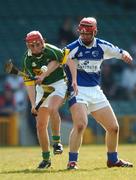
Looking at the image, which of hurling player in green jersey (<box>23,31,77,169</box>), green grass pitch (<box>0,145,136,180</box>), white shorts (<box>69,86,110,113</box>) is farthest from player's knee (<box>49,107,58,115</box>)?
green grass pitch (<box>0,145,136,180</box>)

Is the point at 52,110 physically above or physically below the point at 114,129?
Result: above

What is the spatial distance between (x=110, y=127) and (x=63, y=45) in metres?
12.3

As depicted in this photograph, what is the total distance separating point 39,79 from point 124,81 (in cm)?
1255

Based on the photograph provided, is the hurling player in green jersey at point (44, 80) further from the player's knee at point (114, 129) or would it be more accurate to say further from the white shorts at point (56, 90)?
the player's knee at point (114, 129)

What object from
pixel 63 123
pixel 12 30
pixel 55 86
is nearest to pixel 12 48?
pixel 12 30

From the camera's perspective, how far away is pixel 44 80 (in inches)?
470

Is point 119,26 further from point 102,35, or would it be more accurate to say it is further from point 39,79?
point 39,79

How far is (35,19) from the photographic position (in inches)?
Answer: 1049

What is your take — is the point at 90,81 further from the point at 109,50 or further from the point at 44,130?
the point at 44,130

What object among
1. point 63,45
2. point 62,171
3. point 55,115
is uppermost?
point 63,45

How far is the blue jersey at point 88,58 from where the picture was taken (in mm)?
11719

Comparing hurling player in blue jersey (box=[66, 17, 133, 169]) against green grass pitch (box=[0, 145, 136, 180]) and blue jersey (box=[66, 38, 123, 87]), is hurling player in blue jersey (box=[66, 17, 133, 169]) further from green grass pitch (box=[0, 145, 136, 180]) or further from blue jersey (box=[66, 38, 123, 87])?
green grass pitch (box=[0, 145, 136, 180])

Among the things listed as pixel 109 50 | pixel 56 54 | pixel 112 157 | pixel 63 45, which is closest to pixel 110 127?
pixel 112 157

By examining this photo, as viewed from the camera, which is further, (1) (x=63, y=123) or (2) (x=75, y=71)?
(1) (x=63, y=123)
